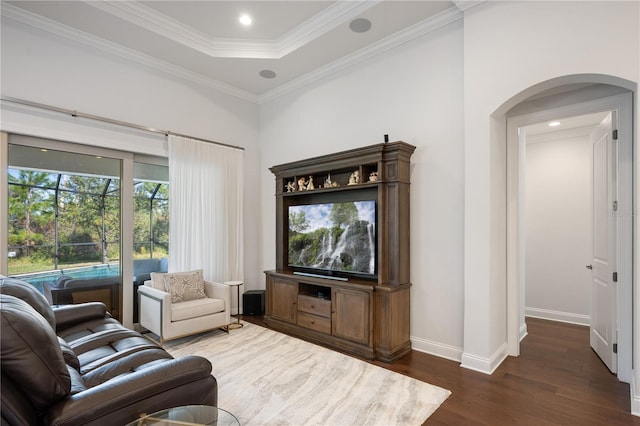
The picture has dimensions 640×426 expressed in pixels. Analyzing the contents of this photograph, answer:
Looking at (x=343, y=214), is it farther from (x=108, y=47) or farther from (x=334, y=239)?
(x=108, y=47)

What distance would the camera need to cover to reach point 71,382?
1547 mm

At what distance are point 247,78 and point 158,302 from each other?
335 centimetres

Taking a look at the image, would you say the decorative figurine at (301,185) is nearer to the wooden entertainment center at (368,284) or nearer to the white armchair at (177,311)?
the wooden entertainment center at (368,284)

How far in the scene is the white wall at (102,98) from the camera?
10.7 ft

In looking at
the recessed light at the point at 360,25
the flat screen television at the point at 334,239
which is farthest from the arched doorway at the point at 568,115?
the recessed light at the point at 360,25

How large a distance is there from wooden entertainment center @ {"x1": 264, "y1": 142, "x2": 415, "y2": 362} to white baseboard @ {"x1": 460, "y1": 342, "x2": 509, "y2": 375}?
61 centimetres

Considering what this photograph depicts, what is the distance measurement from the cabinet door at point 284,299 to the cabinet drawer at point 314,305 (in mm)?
117

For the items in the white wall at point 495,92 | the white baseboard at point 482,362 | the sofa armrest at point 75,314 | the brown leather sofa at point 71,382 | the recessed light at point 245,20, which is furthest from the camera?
the recessed light at point 245,20

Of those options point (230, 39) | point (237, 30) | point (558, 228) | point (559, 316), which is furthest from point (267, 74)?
point (559, 316)

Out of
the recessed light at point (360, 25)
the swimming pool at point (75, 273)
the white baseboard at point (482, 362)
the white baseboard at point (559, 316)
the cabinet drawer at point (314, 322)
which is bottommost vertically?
the white baseboard at point (559, 316)

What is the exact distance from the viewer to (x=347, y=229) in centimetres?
373

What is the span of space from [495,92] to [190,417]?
3.36 metres

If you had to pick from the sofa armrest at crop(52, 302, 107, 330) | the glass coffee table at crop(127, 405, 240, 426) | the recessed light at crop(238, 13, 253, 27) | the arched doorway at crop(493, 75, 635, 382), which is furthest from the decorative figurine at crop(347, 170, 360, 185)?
the sofa armrest at crop(52, 302, 107, 330)

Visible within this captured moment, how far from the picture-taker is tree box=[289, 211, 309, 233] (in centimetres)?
423
